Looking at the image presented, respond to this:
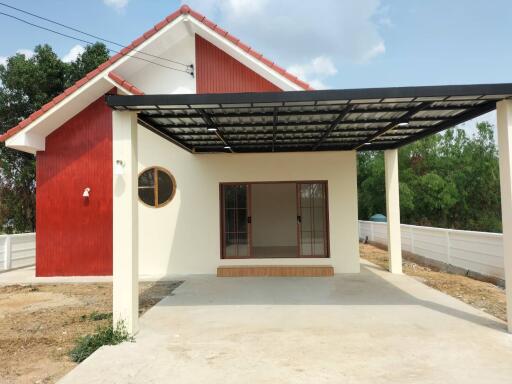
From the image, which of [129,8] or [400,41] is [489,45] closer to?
[400,41]

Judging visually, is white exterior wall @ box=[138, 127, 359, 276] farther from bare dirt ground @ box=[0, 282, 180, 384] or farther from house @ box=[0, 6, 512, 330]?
bare dirt ground @ box=[0, 282, 180, 384]

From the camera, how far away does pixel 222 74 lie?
31.9 ft

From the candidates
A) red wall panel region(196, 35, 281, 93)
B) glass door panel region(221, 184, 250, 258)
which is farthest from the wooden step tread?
red wall panel region(196, 35, 281, 93)

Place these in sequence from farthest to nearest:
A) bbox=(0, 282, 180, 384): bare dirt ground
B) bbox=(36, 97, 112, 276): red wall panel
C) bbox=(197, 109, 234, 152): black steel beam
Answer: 1. bbox=(36, 97, 112, 276): red wall panel
2. bbox=(197, 109, 234, 152): black steel beam
3. bbox=(0, 282, 180, 384): bare dirt ground

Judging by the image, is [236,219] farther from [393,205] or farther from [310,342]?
[310,342]

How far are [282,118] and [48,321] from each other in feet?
16.3

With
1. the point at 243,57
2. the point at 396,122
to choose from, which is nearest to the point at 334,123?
the point at 396,122

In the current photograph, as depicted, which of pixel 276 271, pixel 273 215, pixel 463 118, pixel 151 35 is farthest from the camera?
pixel 273 215

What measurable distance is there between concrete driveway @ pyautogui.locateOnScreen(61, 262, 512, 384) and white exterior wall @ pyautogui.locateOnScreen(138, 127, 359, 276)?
2378mm

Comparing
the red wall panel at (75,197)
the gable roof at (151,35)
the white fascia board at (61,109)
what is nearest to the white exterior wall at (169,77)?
the white fascia board at (61,109)

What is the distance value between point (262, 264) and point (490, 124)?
25.3 metres

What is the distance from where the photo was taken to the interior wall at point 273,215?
15.8 m

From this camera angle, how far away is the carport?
4.83m

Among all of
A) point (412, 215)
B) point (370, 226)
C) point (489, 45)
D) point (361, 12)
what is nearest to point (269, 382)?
point (361, 12)
